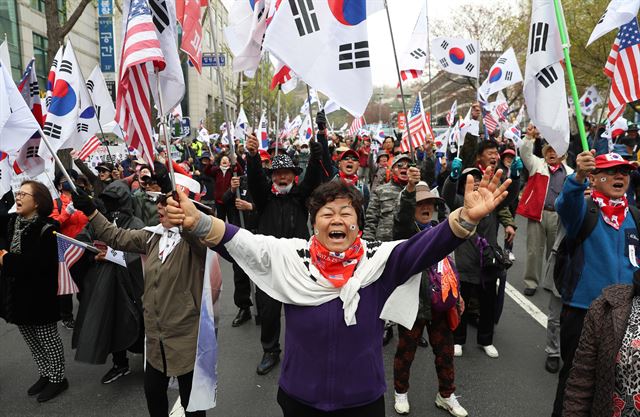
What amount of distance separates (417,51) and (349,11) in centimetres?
540

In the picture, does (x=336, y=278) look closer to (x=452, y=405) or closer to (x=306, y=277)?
(x=306, y=277)

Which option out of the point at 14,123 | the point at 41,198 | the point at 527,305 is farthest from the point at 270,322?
the point at 527,305

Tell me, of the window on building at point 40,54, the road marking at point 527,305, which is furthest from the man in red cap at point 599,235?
the window on building at point 40,54

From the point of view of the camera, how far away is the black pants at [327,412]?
7.40 ft

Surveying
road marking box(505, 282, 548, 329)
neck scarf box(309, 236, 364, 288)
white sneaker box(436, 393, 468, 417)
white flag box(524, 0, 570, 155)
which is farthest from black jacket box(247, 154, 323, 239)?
road marking box(505, 282, 548, 329)

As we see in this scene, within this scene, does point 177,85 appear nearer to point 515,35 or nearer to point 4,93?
point 4,93

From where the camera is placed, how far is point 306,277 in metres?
2.29

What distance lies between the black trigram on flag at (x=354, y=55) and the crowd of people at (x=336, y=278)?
889mm

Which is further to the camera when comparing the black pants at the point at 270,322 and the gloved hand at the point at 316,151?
the gloved hand at the point at 316,151

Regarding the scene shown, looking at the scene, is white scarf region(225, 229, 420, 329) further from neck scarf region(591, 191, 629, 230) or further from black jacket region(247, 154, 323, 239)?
black jacket region(247, 154, 323, 239)

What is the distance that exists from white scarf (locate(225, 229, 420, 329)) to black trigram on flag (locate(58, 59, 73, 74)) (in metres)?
4.50

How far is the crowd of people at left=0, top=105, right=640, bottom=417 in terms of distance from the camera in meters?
2.21

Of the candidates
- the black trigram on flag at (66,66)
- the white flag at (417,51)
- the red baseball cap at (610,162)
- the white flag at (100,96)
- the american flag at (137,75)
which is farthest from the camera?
the white flag at (417,51)

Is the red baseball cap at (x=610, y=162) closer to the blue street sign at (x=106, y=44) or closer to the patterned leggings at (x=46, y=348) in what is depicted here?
the patterned leggings at (x=46, y=348)
